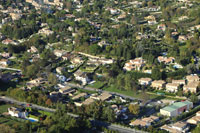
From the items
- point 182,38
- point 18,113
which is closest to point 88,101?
point 18,113

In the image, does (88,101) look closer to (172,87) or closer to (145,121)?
(145,121)

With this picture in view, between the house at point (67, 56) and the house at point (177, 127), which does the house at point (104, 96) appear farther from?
the house at point (67, 56)

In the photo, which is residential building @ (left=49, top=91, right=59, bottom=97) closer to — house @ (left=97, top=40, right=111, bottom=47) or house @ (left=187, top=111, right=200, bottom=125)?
house @ (left=187, top=111, right=200, bottom=125)

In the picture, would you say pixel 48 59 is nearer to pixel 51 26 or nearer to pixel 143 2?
pixel 51 26

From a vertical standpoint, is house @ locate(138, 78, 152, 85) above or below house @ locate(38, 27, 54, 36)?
below

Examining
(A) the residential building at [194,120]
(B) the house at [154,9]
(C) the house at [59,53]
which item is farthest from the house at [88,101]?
(B) the house at [154,9]

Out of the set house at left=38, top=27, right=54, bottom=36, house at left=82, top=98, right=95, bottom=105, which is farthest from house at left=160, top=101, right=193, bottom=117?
house at left=38, top=27, right=54, bottom=36

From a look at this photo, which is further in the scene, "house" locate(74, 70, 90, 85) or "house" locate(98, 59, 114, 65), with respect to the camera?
"house" locate(98, 59, 114, 65)
